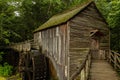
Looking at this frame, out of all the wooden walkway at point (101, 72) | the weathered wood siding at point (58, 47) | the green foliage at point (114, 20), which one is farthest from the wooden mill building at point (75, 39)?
the wooden walkway at point (101, 72)

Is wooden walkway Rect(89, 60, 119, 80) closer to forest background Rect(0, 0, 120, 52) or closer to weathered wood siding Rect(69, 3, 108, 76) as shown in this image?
weathered wood siding Rect(69, 3, 108, 76)

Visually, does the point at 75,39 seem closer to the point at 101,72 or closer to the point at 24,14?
the point at 101,72

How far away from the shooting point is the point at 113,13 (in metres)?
17.6

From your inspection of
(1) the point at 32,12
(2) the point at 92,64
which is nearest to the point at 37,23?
(1) the point at 32,12

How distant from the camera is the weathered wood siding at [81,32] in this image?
15766mm

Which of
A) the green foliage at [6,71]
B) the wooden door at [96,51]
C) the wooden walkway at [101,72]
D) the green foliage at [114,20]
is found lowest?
the green foliage at [6,71]

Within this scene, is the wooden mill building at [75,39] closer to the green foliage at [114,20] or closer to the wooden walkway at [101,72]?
the green foliage at [114,20]

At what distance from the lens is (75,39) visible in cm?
1596

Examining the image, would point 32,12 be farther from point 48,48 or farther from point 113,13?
point 113,13

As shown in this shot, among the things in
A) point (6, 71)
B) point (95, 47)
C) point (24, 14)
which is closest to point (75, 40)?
point (95, 47)

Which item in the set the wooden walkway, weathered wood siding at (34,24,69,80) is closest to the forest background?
weathered wood siding at (34,24,69,80)

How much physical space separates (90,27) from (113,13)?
241 centimetres

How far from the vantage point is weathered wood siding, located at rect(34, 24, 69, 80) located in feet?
52.4

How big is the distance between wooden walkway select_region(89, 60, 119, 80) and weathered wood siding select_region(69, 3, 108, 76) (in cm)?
242
